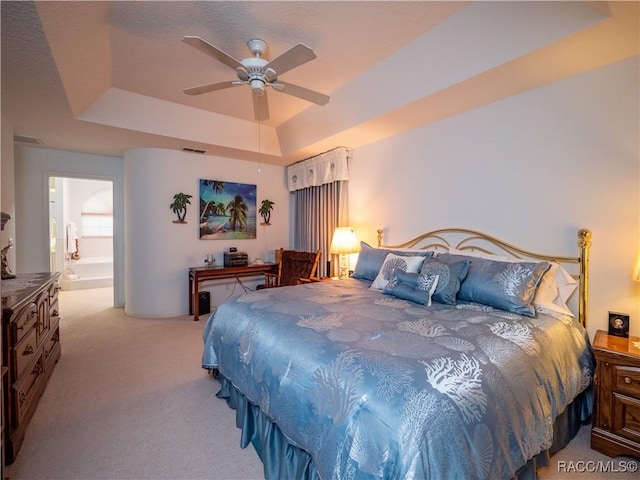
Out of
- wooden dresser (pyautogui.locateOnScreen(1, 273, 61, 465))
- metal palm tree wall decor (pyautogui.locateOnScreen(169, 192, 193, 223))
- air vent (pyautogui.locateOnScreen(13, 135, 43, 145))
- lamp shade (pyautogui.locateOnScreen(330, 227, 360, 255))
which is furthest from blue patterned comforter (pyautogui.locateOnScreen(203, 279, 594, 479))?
air vent (pyautogui.locateOnScreen(13, 135, 43, 145))

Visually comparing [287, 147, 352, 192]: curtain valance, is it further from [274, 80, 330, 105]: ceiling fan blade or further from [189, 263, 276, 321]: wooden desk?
[274, 80, 330, 105]: ceiling fan blade

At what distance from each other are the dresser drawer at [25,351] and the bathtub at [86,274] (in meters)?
5.35

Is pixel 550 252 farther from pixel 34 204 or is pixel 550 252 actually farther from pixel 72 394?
pixel 34 204

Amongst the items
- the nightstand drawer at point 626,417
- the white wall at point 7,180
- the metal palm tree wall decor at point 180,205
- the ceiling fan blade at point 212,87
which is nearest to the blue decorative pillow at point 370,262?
the nightstand drawer at point 626,417

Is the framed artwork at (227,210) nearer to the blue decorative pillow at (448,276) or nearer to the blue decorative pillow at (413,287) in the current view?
the blue decorative pillow at (413,287)

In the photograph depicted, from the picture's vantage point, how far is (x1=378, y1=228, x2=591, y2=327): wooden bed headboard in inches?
84.5

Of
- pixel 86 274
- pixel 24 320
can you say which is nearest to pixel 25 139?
pixel 24 320

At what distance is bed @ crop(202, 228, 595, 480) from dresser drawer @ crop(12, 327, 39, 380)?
43.0 inches

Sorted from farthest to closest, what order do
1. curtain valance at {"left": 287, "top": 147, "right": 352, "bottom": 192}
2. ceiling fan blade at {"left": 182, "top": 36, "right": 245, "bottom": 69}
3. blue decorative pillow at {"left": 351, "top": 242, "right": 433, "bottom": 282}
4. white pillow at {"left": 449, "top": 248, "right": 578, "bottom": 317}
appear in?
1. curtain valance at {"left": 287, "top": 147, "right": 352, "bottom": 192}
2. blue decorative pillow at {"left": 351, "top": 242, "right": 433, "bottom": 282}
3. white pillow at {"left": 449, "top": 248, "right": 578, "bottom": 317}
4. ceiling fan blade at {"left": 182, "top": 36, "right": 245, "bottom": 69}

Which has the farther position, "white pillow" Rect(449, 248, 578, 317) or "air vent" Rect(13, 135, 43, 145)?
"air vent" Rect(13, 135, 43, 145)

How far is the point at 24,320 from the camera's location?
1902mm

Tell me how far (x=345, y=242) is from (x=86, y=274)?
675 cm

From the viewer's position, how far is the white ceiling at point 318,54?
1.86m

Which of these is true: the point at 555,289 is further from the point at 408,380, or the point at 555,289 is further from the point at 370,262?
the point at 408,380
